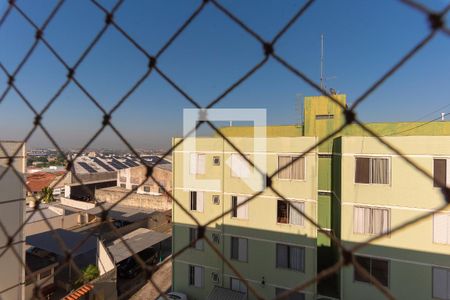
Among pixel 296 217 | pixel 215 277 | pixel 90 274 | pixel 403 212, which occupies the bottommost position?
pixel 90 274

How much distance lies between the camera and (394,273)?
4.14m

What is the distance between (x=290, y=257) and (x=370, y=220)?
1.51 m

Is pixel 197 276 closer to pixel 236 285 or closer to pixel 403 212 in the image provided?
pixel 236 285

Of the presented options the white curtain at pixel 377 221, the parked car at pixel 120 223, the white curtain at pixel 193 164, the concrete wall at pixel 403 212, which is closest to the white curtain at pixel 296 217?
the concrete wall at pixel 403 212

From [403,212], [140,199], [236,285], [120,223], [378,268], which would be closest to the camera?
[403,212]

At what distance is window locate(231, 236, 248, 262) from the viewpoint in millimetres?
5273

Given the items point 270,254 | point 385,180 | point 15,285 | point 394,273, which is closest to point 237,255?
→ point 270,254

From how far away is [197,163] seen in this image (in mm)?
5797

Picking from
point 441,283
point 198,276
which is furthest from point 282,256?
point 441,283

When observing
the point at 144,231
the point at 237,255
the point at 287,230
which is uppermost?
the point at 287,230

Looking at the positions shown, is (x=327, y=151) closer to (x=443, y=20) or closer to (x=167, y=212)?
(x=443, y=20)

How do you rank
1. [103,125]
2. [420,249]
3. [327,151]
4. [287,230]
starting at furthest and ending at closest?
[327,151], [287,230], [420,249], [103,125]

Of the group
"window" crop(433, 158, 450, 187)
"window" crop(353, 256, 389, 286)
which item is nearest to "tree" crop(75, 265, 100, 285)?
"window" crop(353, 256, 389, 286)

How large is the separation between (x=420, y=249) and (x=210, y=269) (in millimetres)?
3640
